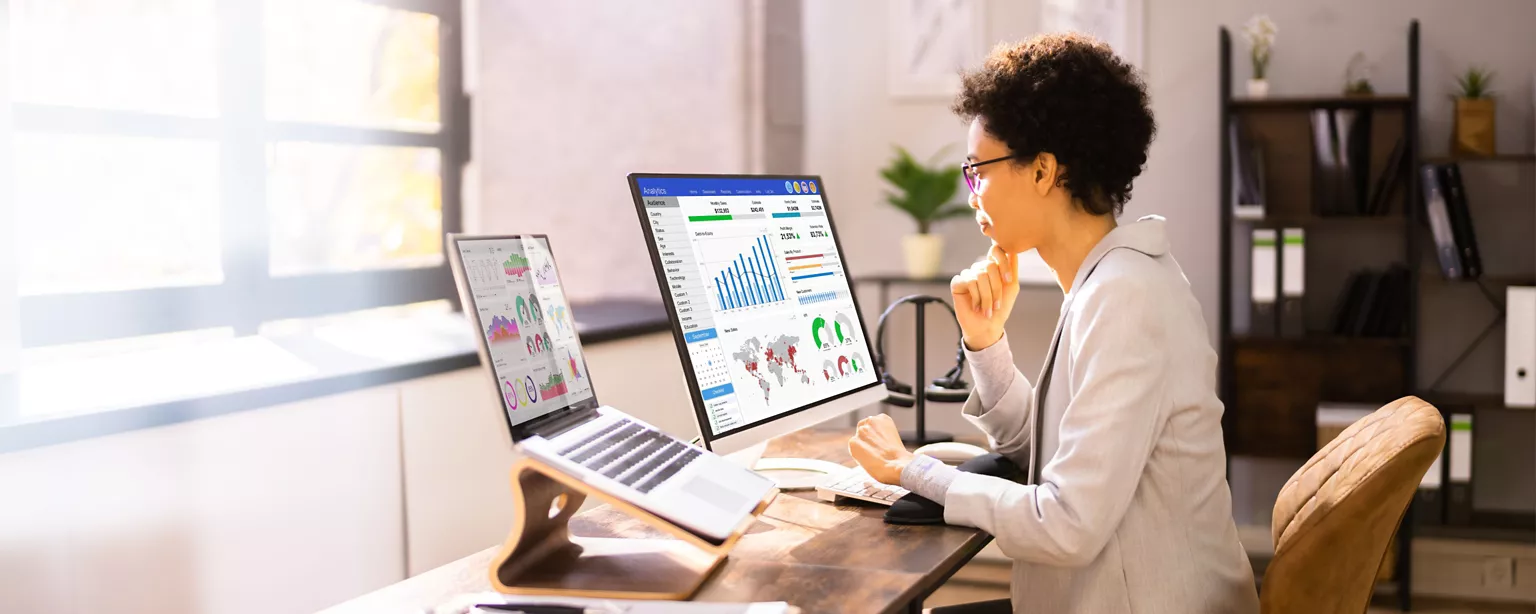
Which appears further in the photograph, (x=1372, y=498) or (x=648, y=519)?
(x=1372, y=498)

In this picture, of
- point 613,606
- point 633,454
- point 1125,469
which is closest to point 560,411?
point 633,454

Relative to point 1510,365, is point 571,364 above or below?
above

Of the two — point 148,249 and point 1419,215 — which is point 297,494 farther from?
point 1419,215

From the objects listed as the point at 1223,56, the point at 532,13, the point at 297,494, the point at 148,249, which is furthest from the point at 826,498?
the point at 1223,56

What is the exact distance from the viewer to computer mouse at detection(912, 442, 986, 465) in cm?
189

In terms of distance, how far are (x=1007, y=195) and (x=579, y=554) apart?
708 mm

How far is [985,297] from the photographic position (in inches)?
69.9

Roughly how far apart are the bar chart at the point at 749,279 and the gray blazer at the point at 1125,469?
1.21 feet

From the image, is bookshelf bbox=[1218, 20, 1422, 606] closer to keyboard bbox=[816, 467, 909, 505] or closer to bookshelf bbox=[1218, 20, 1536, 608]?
bookshelf bbox=[1218, 20, 1536, 608]

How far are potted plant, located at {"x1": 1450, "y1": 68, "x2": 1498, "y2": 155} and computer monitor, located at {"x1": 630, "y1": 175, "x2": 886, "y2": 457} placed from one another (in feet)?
8.69

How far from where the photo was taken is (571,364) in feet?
4.54

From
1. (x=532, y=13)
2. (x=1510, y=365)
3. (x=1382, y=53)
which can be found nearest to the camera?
(x=532, y=13)

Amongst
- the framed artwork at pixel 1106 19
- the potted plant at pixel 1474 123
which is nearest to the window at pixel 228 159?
the framed artwork at pixel 1106 19

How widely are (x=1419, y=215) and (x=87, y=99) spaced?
357cm
